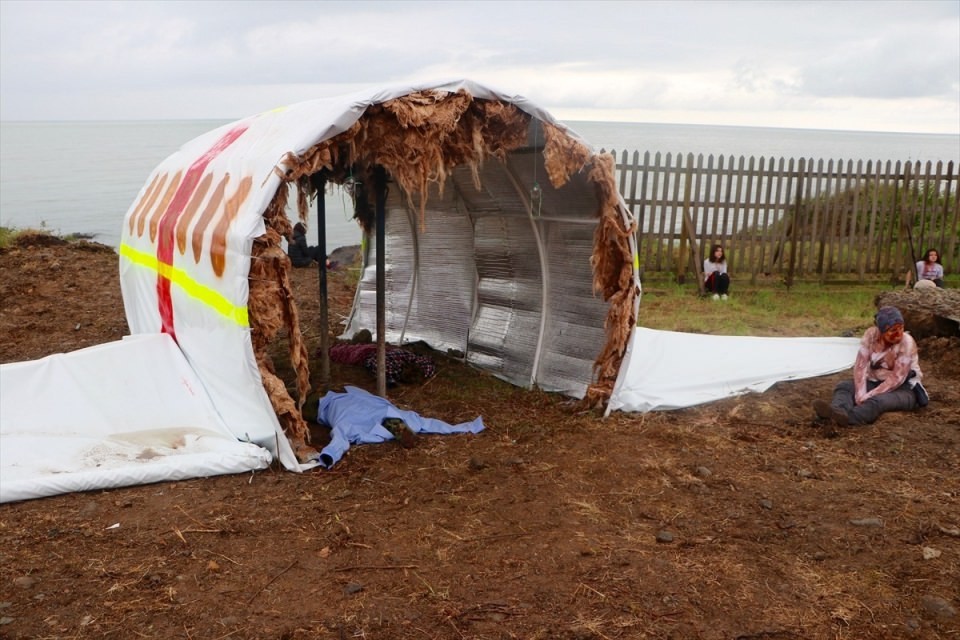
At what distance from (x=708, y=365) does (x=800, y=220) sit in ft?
17.6

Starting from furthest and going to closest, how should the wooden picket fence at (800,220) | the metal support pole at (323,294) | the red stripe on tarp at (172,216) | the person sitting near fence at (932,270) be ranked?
the wooden picket fence at (800,220)
the person sitting near fence at (932,270)
the metal support pole at (323,294)
the red stripe on tarp at (172,216)

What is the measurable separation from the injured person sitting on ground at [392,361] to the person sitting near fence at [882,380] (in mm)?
3572

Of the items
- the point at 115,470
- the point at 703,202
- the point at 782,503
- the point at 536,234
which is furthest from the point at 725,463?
the point at 703,202

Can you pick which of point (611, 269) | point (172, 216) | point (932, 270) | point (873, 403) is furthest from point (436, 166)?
point (932, 270)

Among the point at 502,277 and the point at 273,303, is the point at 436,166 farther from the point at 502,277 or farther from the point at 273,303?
the point at 502,277

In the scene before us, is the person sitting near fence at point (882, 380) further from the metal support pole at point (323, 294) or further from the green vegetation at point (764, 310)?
the metal support pole at point (323, 294)

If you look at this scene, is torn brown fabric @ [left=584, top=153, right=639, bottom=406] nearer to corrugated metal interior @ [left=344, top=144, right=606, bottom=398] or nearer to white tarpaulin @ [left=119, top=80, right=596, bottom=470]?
corrugated metal interior @ [left=344, top=144, right=606, bottom=398]

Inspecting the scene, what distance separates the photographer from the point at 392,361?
790 centimetres

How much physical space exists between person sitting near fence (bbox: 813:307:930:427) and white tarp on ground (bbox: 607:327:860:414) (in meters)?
0.98

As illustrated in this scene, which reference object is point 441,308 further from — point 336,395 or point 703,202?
point 703,202

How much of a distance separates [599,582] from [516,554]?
0.50 metres

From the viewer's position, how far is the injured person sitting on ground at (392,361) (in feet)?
25.7

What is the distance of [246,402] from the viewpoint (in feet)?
18.3

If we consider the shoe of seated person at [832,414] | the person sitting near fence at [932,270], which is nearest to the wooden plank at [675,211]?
the person sitting near fence at [932,270]
